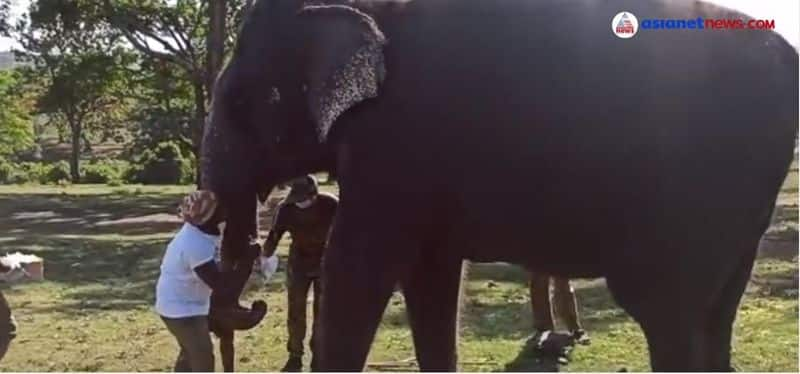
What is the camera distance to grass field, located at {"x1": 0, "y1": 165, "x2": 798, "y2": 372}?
9094 millimetres

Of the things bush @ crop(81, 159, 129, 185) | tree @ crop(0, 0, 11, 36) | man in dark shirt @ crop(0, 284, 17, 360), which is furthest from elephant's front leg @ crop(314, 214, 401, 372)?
bush @ crop(81, 159, 129, 185)

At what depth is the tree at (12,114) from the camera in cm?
4403

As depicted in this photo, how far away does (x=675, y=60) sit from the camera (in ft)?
13.7

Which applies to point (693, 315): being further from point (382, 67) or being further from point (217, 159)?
point (217, 159)

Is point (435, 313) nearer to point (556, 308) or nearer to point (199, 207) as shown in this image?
point (199, 207)

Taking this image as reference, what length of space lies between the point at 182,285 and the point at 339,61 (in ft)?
7.13

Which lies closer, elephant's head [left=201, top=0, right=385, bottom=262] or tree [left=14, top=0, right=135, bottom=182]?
elephant's head [left=201, top=0, right=385, bottom=262]

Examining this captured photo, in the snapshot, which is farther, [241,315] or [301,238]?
[301,238]

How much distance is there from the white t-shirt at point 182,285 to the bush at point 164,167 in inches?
1436

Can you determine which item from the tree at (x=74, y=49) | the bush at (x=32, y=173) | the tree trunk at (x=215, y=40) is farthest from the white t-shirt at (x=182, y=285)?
the bush at (x=32, y=173)

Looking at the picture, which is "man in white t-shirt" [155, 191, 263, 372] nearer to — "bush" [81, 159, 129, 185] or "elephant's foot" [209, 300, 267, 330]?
"elephant's foot" [209, 300, 267, 330]

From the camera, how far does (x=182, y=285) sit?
629 cm

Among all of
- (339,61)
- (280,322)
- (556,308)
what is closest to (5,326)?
(339,61)

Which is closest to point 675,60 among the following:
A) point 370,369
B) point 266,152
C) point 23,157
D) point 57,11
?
point 266,152
